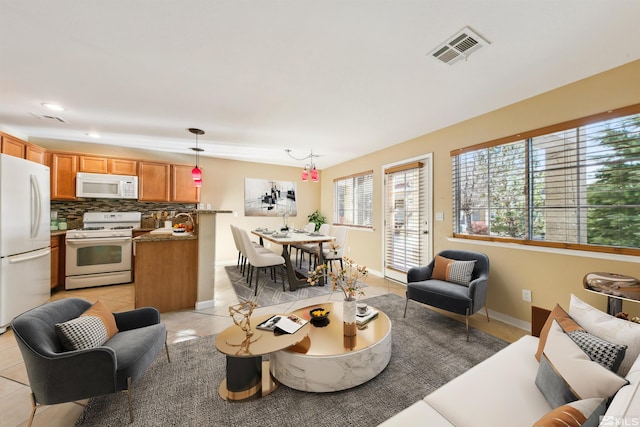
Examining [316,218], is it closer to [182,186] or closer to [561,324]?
[182,186]

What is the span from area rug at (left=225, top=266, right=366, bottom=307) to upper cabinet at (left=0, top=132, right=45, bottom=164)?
136 inches

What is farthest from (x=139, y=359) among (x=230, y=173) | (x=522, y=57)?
(x=230, y=173)

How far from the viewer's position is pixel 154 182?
4914 millimetres

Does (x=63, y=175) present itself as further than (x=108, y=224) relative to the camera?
No

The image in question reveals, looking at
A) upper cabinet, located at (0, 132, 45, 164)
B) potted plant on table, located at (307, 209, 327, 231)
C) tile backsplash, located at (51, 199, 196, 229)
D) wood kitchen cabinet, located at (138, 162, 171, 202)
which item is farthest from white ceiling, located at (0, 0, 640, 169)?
potted plant on table, located at (307, 209, 327, 231)

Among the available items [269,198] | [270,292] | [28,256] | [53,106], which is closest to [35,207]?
[28,256]

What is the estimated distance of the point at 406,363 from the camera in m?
2.07

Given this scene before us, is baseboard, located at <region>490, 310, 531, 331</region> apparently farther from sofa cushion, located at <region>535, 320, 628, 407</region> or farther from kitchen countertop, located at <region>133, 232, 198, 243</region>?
kitchen countertop, located at <region>133, 232, 198, 243</region>

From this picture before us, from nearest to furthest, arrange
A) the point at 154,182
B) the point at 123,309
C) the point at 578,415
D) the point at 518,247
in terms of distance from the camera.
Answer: the point at 578,415 < the point at 518,247 < the point at 123,309 < the point at 154,182

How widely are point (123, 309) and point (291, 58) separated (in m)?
3.68

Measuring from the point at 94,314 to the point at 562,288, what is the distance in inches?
163

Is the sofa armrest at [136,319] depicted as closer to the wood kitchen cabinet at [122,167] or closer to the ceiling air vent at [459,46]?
the ceiling air vent at [459,46]

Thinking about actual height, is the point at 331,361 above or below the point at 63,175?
below

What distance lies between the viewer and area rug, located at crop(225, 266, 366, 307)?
11.7ft
